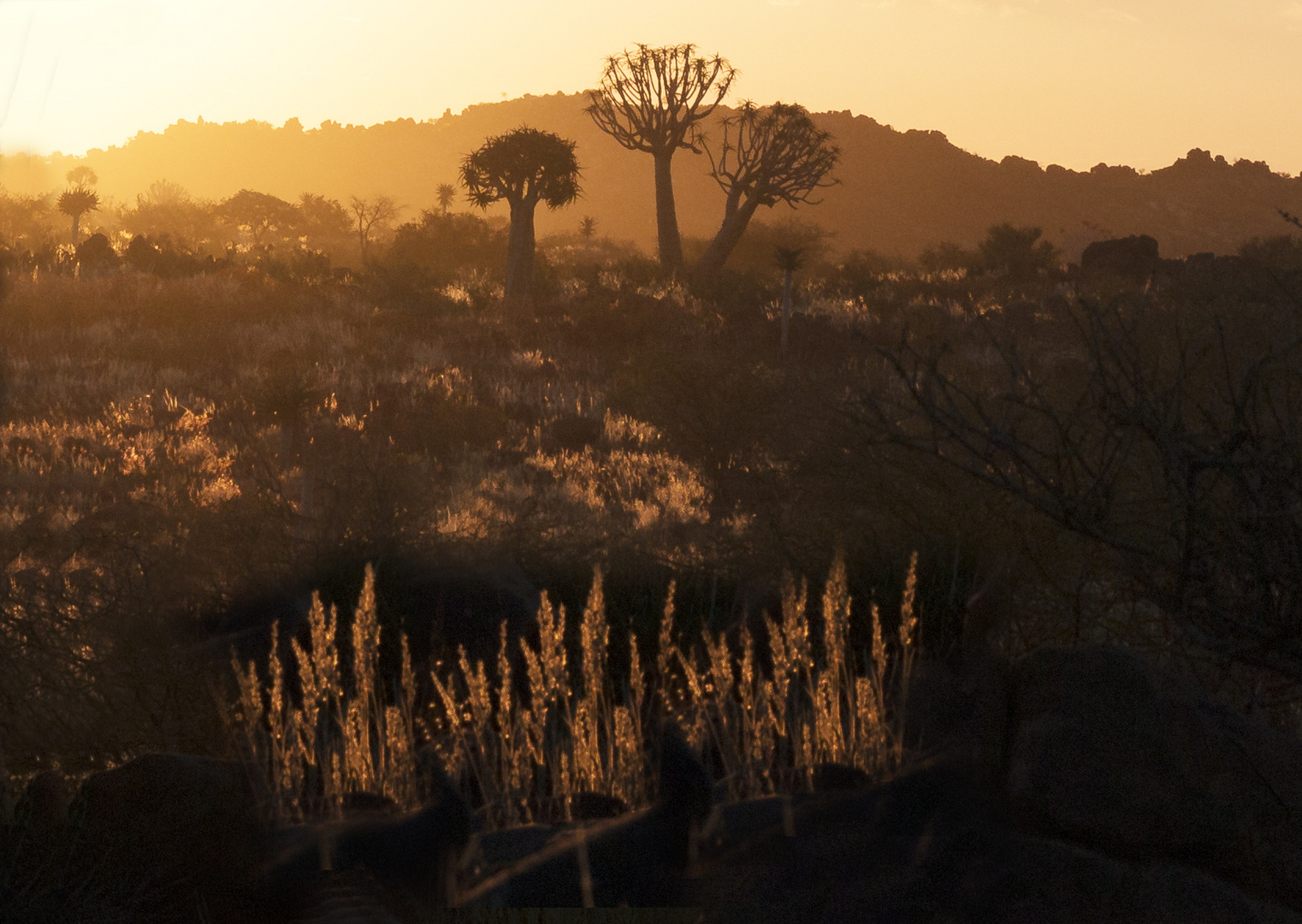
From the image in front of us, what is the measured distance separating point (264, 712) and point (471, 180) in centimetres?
2073

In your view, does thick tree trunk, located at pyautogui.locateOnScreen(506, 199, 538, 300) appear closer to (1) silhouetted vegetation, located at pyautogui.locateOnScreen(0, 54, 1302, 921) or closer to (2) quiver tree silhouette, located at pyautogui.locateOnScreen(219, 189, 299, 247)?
(1) silhouetted vegetation, located at pyautogui.locateOnScreen(0, 54, 1302, 921)

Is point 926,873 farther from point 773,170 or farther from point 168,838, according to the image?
point 773,170

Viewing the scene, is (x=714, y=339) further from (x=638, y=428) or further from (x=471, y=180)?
(x=471, y=180)

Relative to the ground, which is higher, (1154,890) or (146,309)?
(146,309)

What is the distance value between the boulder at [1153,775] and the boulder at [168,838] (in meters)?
2.36

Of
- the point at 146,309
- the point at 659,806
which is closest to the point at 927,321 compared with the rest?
the point at 146,309

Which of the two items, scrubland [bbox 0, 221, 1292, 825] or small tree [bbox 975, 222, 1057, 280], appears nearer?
scrubland [bbox 0, 221, 1292, 825]

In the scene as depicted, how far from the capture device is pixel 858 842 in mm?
3303

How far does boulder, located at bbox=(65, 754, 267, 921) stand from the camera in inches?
131

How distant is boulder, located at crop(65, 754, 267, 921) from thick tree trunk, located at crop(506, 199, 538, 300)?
20984mm

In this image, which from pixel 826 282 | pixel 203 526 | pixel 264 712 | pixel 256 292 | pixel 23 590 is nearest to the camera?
pixel 264 712

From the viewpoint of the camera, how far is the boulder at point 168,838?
3.34 m

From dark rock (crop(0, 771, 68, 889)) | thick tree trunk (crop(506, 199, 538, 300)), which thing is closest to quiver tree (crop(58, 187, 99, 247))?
thick tree trunk (crop(506, 199, 538, 300))

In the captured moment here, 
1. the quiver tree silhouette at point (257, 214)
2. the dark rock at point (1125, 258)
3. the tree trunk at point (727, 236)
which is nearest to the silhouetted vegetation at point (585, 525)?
the dark rock at point (1125, 258)
